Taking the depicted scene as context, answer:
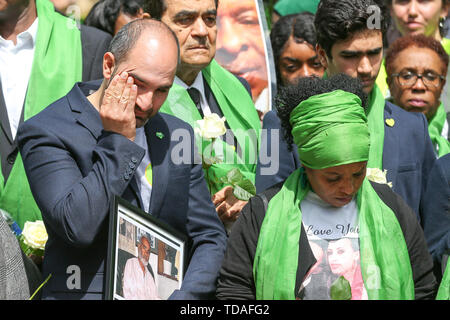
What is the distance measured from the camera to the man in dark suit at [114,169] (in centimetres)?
385

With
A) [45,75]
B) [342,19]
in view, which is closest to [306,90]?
[342,19]

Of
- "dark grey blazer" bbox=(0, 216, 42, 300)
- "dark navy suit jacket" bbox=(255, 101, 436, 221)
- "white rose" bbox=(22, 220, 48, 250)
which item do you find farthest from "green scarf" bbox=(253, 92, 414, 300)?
"white rose" bbox=(22, 220, 48, 250)

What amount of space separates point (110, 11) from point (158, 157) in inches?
99.1

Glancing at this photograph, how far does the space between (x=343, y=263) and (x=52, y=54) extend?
2348 millimetres

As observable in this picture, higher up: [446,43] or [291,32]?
[446,43]

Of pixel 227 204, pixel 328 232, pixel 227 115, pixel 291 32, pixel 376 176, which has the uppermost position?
pixel 291 32

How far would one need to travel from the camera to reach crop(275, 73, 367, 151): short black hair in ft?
13.5

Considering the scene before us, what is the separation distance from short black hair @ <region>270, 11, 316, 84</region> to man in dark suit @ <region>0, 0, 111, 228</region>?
4.97 ft

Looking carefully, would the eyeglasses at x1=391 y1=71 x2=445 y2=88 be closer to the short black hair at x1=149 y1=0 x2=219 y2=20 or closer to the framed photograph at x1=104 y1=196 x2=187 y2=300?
the short black hair at x1=149 y1=0 x2=219 y2=20

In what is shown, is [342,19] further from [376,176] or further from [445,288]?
[445,288]

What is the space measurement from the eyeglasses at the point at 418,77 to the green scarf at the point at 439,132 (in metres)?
0.21

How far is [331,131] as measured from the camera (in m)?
3.95

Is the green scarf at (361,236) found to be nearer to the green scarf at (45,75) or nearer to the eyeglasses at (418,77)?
the green scarf at (45,75)

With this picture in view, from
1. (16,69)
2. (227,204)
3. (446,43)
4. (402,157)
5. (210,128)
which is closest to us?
(227,204)
